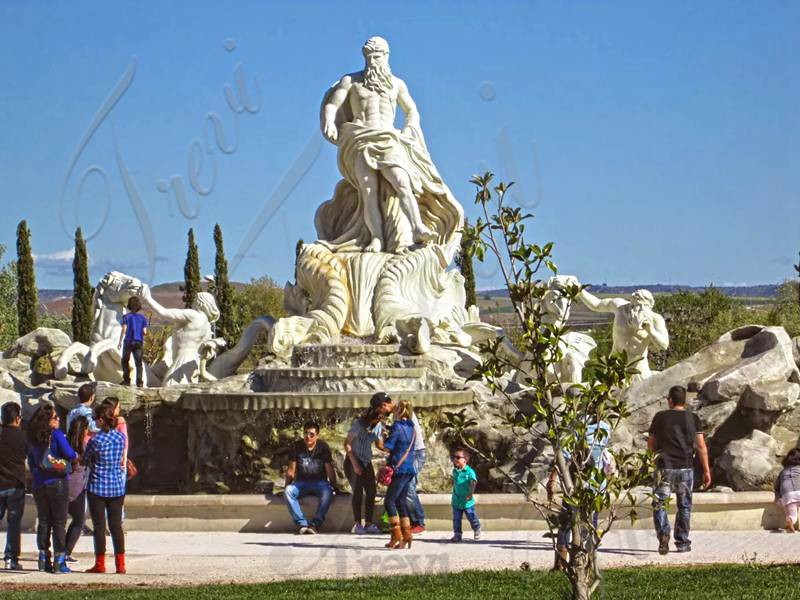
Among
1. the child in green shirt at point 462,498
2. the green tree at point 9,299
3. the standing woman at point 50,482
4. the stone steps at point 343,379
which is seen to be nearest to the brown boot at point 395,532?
the child in green shirt at point 462,498

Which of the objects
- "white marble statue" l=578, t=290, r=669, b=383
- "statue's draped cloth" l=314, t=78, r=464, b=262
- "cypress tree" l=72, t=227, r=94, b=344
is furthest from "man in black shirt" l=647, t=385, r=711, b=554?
"cypress tree" l=72, t=227, r=94, b=344

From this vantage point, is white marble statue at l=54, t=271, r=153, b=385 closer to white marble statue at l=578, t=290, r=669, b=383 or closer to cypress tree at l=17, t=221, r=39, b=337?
white marble statue at l=578, t=290, r=669, b=383

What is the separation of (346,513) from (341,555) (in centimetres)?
209

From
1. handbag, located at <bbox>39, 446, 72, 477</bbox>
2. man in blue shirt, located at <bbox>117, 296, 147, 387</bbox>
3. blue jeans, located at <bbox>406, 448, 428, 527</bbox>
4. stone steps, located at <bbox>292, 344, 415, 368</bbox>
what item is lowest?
blue jeans, located at <bbox>406, 448, 428, 527</bbox>

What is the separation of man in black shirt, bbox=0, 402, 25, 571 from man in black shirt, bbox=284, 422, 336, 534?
3343 millimetres

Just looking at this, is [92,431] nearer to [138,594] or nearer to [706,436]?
[138,594]

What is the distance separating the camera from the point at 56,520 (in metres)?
14.6

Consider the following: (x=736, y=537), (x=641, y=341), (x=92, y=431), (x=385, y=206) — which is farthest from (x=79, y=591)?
(x=385, y=206)

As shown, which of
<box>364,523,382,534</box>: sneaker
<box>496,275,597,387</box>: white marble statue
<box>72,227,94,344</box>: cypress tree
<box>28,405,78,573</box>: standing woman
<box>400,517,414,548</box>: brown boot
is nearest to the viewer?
<box>28,405,78,573</box>: standing woman

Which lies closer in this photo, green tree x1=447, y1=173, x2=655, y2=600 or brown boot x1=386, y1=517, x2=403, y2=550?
green tree x1=447, y1=173, x2=655, y2=600

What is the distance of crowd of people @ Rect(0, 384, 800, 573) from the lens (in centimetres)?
1455

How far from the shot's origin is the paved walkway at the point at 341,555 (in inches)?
562

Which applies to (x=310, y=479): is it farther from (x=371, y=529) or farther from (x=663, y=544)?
(x=663, y=544)

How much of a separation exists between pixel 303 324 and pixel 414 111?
189 inches
